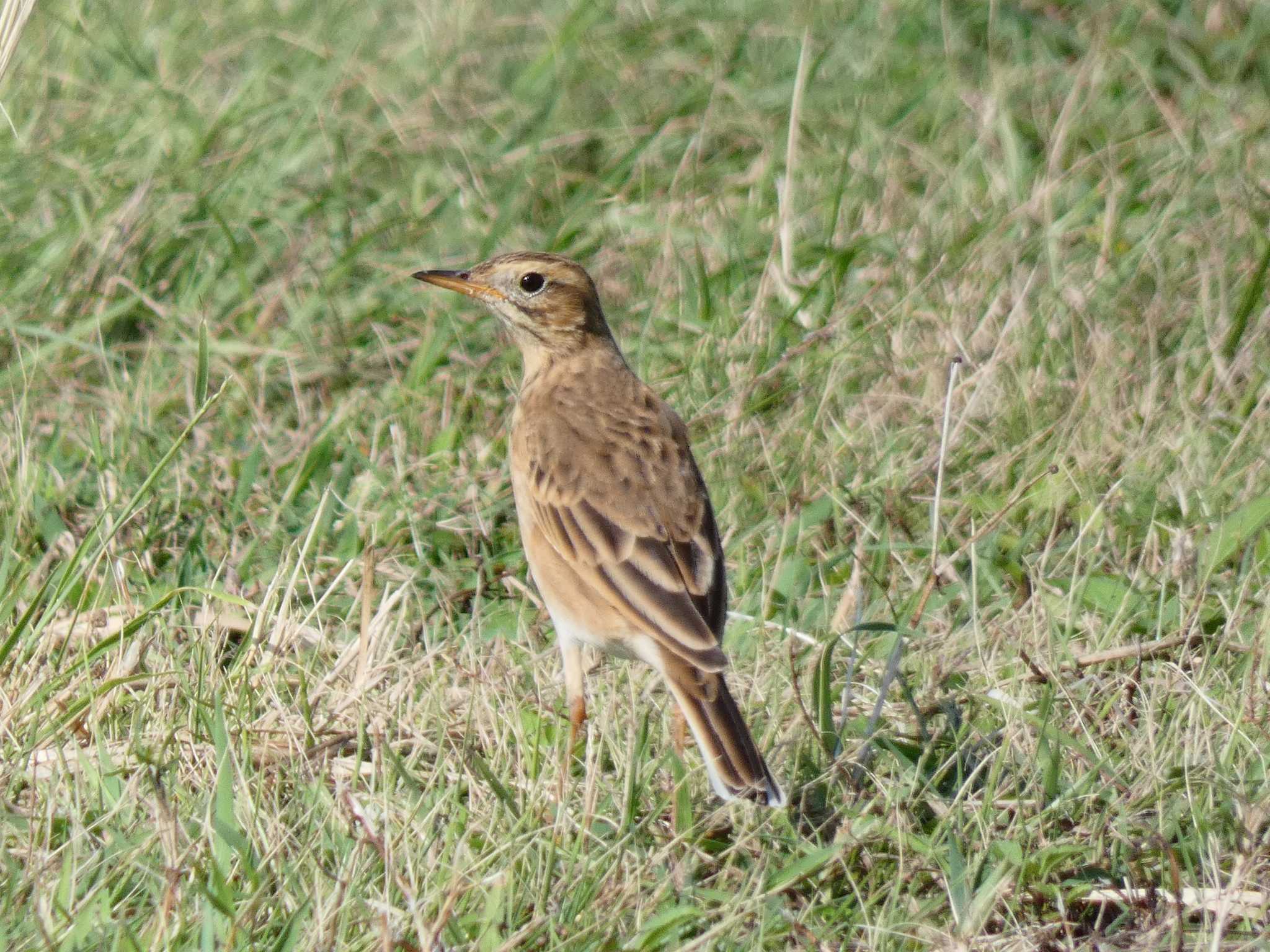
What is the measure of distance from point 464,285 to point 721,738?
2.05 metres

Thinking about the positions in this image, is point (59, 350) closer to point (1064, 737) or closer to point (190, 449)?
point (190, 449)

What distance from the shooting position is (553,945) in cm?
378

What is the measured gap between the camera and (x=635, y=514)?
15.8ft

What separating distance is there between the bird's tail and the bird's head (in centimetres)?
162

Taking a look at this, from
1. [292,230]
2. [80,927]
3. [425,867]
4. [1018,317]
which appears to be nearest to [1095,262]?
[1018,317]

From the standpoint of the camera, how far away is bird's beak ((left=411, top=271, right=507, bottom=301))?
5.66 m

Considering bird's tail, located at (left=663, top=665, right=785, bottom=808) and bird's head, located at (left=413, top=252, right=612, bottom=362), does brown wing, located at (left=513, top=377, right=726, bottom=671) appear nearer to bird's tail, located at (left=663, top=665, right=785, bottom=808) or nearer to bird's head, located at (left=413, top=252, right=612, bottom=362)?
bird's tail, located at (left=663, top=665, right=785, bottom=808)

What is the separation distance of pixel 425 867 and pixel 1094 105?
5.38 metres

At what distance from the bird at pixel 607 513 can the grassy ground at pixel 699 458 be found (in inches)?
8.2

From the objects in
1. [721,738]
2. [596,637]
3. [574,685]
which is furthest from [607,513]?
[721,738]

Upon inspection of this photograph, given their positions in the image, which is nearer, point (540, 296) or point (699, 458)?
point (540, 296)

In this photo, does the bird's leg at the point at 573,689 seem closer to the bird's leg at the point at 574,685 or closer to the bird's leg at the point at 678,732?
the bird's leg at the point at 574,685

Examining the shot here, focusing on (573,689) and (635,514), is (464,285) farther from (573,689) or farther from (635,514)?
(573,689)

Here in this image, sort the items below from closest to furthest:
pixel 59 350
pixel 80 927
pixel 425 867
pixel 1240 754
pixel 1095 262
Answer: pixel 80 927 → pixel 425 867 → pixel 1240 754 → pixel 59 350 → pixel 1095 262
